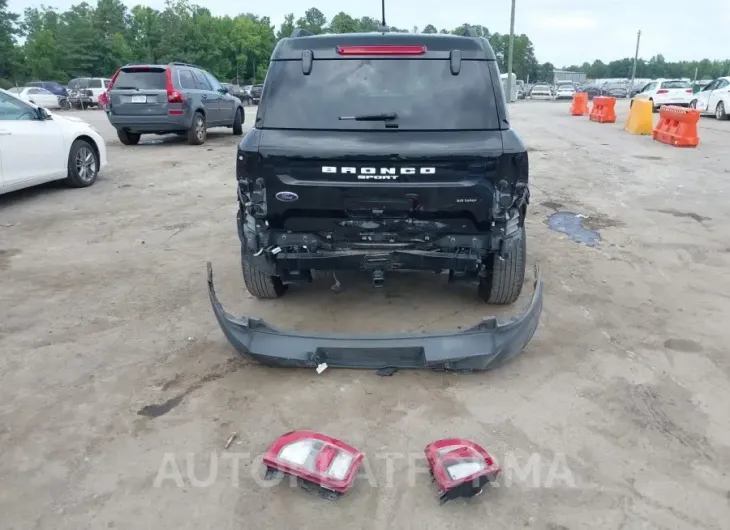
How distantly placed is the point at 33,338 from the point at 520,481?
3.54 meters

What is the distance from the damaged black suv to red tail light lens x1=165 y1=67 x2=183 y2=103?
396 inches

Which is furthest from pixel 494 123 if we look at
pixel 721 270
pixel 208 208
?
pixel 208 208

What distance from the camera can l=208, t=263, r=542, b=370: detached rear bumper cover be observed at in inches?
150

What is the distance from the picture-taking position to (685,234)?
715 centimetres

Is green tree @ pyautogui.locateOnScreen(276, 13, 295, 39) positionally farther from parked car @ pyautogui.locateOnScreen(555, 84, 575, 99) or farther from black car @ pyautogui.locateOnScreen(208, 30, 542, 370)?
black car @ pyautogui.locateOnScreen(208, 30, 542, 370)

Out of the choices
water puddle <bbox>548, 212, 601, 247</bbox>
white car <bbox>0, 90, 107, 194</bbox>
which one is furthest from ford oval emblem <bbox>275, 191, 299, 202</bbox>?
white car <bbox>0, 90, 107, 194</bbox>

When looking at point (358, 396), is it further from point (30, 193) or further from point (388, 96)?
point (30, 193)

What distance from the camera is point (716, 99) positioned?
73.4ft

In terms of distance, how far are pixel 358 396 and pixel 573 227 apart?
469 centimetres

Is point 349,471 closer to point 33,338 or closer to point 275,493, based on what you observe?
point 275,493

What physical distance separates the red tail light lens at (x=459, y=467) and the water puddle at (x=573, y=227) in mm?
4358

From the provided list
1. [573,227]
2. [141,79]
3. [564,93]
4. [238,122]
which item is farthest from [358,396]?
[564,93]

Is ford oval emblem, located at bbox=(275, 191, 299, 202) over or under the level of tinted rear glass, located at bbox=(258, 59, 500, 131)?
under

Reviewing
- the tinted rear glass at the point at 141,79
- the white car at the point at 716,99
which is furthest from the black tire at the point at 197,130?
the white car at the point at 716,99
